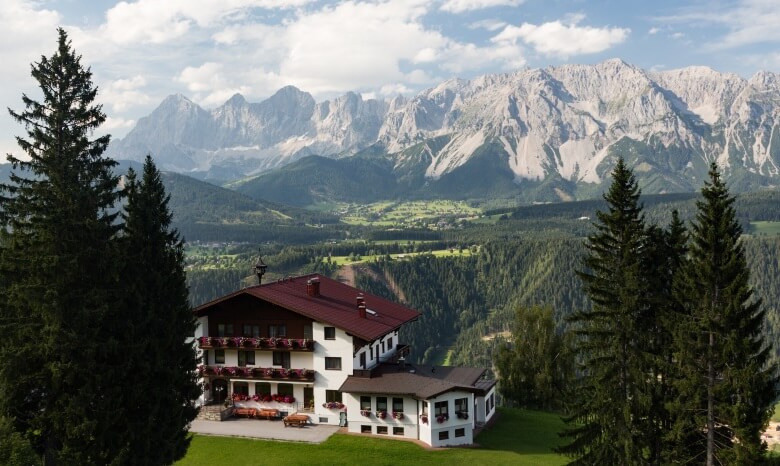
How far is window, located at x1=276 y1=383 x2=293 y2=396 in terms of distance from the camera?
57438 mm

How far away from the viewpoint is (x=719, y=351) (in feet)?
97.5

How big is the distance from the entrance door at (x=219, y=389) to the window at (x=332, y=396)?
34.8 feet

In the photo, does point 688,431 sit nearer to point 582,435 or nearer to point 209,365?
point 582,435

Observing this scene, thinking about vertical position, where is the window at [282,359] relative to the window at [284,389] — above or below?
above

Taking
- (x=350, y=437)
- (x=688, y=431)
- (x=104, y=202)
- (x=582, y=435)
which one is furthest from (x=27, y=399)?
(x=688, y=431)

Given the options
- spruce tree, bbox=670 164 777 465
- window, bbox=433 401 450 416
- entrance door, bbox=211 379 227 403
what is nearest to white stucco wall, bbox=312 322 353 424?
window, bbox=433 401 450 416

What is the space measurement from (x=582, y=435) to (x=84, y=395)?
26901mm

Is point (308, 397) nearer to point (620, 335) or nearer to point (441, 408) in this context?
point (441, 408)

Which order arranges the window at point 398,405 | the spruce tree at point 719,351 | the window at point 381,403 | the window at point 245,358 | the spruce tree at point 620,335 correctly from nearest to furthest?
the spruce tree at point 719,351
the spruce tree at point 620,335
the window at point 398,405
the window at point 381,403
the window at point 245,358

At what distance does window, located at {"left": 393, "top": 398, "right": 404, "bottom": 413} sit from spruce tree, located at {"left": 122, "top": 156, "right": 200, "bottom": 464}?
17460mm

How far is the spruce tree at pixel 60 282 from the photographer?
30219 millimetres

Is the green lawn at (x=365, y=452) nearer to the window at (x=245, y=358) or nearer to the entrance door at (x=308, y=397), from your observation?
the entrance door at (x=308, y=397)

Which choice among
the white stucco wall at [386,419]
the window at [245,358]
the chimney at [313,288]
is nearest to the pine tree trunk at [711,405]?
the white stucco wall at [386,419]

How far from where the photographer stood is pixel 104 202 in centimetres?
3234
